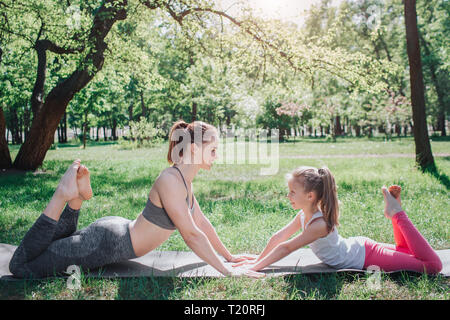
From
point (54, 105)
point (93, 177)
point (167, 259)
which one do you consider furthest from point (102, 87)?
point (167, 259)

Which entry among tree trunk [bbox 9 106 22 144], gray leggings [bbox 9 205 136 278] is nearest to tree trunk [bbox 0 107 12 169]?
gray leggings [bbox 9 205 136 278]

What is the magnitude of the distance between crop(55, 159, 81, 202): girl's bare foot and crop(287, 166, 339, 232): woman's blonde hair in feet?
6.45

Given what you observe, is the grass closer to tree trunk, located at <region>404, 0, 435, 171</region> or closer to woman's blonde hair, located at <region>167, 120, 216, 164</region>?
tree trunk, located at <region>404, 0, 435, 171</region>

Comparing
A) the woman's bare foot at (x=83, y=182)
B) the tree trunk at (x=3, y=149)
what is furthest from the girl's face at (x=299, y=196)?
the tree trunk at (x=3, y=149)

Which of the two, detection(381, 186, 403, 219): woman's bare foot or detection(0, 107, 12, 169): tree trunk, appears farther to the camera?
detection(0, 107, 12, 169): tree trunk

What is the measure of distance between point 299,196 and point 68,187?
204cm

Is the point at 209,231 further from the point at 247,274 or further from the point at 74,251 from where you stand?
the point at 74,251

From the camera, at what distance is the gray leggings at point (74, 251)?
2910 mm

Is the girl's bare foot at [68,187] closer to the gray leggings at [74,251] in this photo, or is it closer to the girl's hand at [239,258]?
the gray leggings at [74,251]

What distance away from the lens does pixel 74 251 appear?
294cm

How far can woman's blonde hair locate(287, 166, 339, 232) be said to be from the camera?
9.70 ft

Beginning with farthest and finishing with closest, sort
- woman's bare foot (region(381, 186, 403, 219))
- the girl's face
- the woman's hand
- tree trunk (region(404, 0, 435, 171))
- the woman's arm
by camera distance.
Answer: tree trunk (region(404, 0, 435, 171)), the woman's hand, woman's bare foot (region(381, 186, 403, 219)), the girl's face, the woman's arm
